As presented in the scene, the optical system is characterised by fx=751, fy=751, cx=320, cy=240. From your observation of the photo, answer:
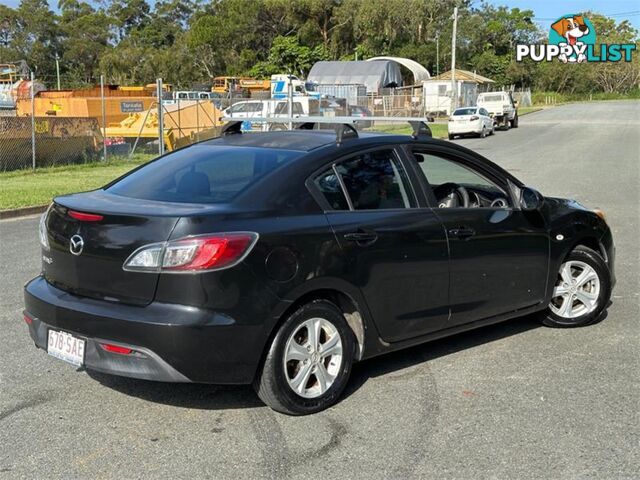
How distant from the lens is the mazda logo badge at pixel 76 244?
13.6 feet

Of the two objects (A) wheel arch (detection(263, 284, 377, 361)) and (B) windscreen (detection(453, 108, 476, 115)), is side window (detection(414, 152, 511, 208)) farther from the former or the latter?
(B) windscreen (detection(453, 108, 476, 115))

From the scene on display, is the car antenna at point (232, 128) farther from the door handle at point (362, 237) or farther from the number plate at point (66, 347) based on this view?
the number plate at point (66, 347)

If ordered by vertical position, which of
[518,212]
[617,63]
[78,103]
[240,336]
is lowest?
[240,336]

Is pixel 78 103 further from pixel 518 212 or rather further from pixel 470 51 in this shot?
pixel 470 51

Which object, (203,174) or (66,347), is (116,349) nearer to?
(66,347)

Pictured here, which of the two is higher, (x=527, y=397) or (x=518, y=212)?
(x=518, y=212)

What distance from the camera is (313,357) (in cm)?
430

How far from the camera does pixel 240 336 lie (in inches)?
155

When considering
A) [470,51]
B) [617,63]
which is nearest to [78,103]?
[470,51]

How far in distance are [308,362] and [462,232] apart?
1.47 metres

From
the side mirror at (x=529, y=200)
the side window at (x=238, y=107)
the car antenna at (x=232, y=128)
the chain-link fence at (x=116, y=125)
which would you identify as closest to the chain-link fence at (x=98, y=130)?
the chain-link fence at (x=116, y=125)

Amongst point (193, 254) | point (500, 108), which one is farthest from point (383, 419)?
point (500, 108)

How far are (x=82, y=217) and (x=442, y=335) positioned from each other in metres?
2.45

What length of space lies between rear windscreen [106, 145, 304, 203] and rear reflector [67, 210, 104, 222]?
398 mm
